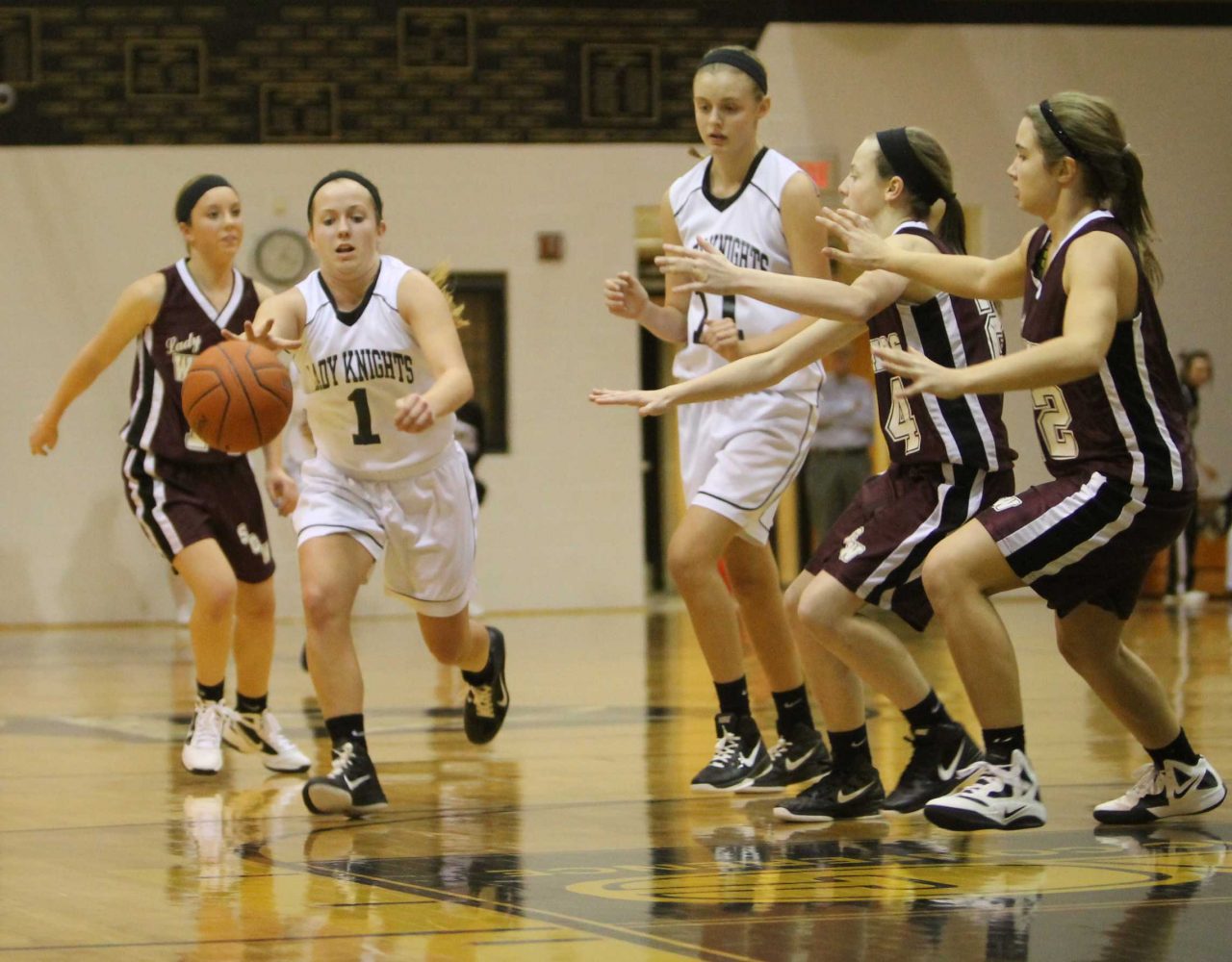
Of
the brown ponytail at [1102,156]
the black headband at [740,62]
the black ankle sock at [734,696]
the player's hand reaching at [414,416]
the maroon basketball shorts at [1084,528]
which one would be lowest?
the black ankle sock at [734,696]

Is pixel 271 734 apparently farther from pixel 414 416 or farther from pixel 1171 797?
pixel 1171 797

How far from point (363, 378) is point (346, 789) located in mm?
1024

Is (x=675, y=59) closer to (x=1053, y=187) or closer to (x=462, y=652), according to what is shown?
(x=462, y=652)

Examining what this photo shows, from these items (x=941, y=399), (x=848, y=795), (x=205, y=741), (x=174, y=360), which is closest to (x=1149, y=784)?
(x=848, y=795)

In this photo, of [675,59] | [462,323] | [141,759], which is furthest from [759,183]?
[675,59]

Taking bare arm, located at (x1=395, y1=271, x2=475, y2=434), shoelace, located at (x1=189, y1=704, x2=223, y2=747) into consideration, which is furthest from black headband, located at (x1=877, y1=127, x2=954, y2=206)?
shoelace, located at (x1=189, y1=704, x2=223, y2=747)

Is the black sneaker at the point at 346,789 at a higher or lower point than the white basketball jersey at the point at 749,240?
lower

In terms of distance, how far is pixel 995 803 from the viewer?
374 cm

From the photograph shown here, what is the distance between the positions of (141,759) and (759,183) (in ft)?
8.33

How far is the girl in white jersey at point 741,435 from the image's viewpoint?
4715 millimetres

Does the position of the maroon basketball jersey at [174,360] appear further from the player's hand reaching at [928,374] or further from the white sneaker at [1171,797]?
the white sneaker at [1171,797]

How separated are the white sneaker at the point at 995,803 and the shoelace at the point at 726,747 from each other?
1047 mm

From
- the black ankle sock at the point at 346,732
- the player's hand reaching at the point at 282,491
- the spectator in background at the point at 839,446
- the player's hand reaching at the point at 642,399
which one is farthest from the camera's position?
the spectator in background at the point at 839,446

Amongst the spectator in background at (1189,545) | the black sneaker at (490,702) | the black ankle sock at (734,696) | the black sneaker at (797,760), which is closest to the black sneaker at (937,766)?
the black sneaker at (797,760)
